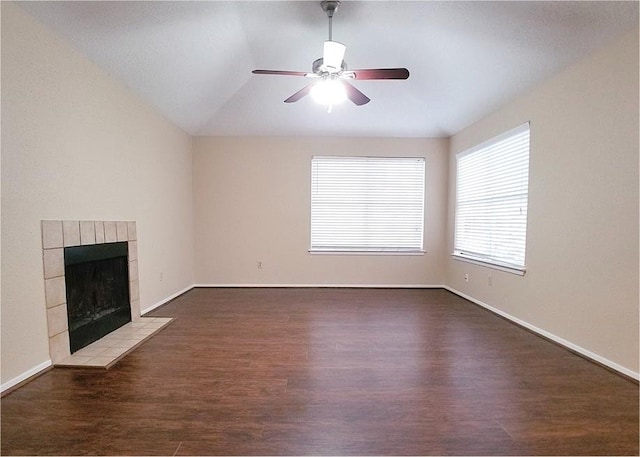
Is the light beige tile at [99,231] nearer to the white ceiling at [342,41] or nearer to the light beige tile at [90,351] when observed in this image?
the light beige tile at [90,351]

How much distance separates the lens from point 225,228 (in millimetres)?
4941

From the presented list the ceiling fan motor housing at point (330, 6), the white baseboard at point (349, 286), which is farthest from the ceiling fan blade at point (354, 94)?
the white baseboard at point (349, 286)

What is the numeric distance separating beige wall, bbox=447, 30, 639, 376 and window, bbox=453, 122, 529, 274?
0.16 metres

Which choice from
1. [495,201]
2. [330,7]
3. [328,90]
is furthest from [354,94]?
[495,201]

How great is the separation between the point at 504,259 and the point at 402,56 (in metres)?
2.52

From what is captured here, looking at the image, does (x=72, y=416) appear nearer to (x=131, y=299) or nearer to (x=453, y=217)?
(x=131, y=299)

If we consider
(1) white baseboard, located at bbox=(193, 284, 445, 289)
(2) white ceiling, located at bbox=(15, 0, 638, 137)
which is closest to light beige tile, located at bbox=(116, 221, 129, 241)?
(2) white ceiling, located at bbox=(15, 0, 638, 137)

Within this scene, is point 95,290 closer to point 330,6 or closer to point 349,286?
point 330,6

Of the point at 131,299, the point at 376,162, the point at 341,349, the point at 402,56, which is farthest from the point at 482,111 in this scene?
the point at 131,299

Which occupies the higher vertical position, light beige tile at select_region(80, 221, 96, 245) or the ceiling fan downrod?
the ceiling fan downrod

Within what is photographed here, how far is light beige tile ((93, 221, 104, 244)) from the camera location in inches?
108

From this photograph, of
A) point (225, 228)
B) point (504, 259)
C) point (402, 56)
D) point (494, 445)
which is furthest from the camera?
point (225, 228)

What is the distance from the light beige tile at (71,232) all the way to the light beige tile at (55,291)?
11.2 inches

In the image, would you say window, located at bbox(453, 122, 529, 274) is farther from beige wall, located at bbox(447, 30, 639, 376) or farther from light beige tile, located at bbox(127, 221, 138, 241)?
light beige tile, located at bbox(127, 221, 138, 241)
